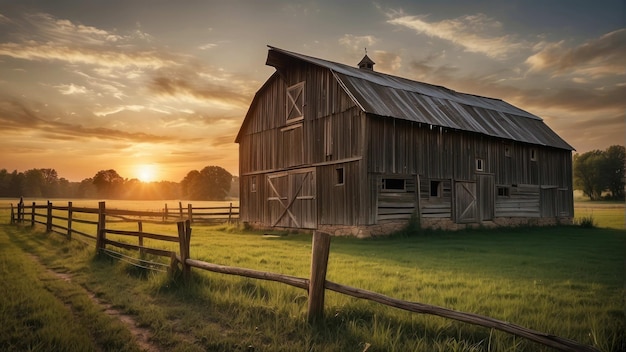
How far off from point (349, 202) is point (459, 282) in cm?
1044

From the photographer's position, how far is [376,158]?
1878cm

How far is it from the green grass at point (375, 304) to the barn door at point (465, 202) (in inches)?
326

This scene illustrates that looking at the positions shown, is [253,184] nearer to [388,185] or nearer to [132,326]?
[388,185]

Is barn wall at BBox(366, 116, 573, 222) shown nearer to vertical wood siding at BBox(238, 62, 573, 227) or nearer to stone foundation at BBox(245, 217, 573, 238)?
vertical wood siding at BBox(238, 62, 573, 227)

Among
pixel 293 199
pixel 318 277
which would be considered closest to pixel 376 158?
pixel 293 199

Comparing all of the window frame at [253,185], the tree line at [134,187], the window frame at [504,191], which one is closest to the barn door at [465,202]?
the window frame at [504,191]

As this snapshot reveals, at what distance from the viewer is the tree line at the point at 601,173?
7281 cm

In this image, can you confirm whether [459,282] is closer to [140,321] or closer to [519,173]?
[140,321]

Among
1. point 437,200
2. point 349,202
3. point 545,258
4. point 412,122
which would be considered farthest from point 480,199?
point 545,258

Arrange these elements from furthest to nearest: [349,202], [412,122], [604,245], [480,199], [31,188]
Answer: [31,188]
[480,199]
[412,122]
[349,202]
[604,245]

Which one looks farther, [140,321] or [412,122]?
[412,122]

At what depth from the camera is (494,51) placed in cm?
1306

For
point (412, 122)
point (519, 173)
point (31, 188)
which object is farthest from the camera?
point (31, 188)

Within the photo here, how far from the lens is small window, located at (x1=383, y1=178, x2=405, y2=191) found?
19484 mm
